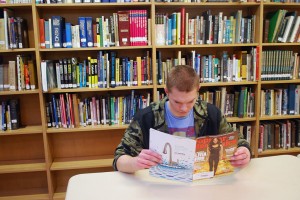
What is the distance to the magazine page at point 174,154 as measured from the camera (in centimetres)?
121

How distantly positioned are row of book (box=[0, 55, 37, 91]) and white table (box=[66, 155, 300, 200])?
151 centimetres

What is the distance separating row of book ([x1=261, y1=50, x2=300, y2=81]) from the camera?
2830 mm

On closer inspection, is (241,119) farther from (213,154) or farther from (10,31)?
(10,31)

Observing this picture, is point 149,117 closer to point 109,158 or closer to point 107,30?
point 107,30

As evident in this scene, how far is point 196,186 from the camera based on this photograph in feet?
4.20

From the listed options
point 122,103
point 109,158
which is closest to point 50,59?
point 122,103

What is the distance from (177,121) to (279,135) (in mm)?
1861

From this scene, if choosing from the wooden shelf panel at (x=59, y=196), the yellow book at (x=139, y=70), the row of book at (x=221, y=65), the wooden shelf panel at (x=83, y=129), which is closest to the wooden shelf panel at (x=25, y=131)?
the wooden shelf panel at (x=83, y=129)

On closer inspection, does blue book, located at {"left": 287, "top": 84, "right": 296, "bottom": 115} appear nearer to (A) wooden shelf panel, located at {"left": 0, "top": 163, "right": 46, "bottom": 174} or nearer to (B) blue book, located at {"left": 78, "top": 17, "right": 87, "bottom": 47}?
(B) blue book, located at {"left": 78, "top": 17, "right": 87, "bottom": 47}

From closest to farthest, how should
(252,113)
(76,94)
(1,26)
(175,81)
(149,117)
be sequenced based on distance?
(175,81) < (149,117) < (1,26) < (76,94) < (252,113)

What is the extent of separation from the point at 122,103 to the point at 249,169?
1531 mm

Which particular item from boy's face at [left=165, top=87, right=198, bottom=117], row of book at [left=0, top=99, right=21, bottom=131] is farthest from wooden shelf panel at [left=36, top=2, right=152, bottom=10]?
boy's face at [left=165, top=87, right=198, bottom=117]

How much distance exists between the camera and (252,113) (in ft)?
9.52

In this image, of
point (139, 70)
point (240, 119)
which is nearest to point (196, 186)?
point (139, 70)
